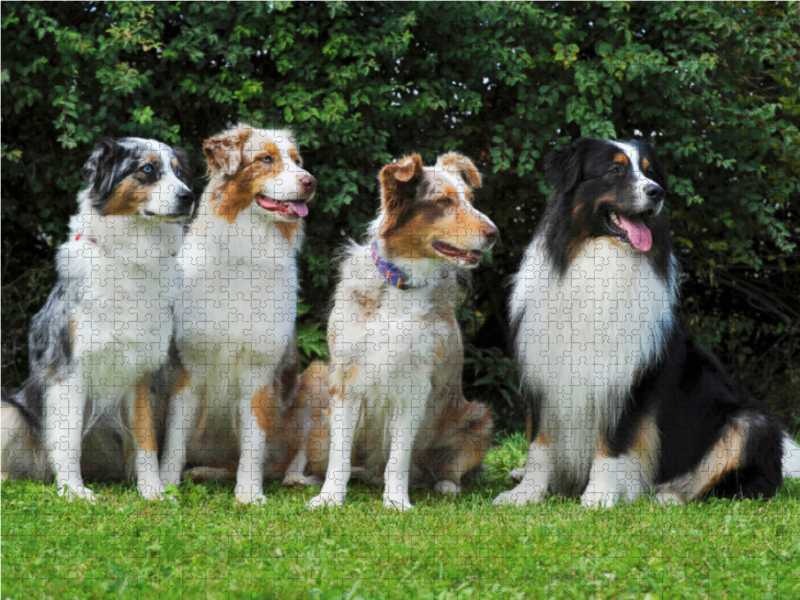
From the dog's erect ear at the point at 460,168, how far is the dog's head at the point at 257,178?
Result: 28.8 inches

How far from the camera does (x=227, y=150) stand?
431 cm

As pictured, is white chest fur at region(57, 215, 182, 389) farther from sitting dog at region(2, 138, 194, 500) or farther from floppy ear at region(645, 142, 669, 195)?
floppy ear at region(645, 142, 669, 195)

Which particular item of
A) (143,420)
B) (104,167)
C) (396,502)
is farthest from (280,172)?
(396,502)

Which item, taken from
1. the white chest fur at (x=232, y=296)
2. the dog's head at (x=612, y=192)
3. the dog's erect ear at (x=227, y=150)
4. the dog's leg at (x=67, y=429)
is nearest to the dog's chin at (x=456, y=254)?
the dog's head at (x=612, y=192)

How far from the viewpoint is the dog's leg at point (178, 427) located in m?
4.39

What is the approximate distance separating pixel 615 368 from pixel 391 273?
1.26m

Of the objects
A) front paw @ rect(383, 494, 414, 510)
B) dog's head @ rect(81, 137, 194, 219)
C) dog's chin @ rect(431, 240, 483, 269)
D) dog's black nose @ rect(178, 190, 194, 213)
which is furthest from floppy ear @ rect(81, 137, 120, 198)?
front paw @ rect(383, 494, 414, 510)

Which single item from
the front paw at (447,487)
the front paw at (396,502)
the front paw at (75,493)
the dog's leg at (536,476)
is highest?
the dog's leg at (536,476)

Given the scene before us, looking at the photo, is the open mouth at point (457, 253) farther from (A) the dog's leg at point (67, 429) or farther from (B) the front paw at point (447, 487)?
(A) the dog's leg at point (67, 429)

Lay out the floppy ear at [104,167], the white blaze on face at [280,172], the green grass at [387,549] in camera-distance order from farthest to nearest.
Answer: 1. the white blaze on face at [280,172]
2. the floppy ear at [104,167]
3. the green grass at [387,549]

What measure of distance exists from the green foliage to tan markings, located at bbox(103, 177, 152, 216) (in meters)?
1.44

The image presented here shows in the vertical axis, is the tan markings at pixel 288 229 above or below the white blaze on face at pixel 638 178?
below

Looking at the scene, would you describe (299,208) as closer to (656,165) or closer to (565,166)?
(565,166)

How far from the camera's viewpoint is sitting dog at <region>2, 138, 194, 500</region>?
4137 millimetres
